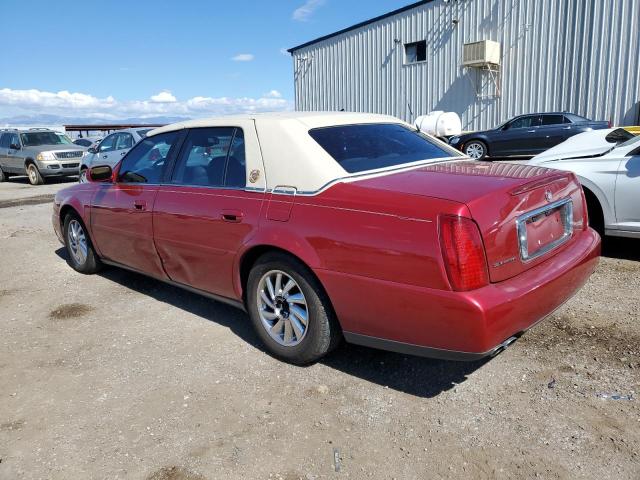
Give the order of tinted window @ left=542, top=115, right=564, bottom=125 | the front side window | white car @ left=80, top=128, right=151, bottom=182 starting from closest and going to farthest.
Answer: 1. the front side window
2. white car @ left=80, top=128, right=151, bottom=182
3. tinted window @ left=542, top=115, right=564, bottom=125

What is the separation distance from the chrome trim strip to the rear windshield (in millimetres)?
957

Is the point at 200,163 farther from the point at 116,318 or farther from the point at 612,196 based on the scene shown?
the point at 612,196

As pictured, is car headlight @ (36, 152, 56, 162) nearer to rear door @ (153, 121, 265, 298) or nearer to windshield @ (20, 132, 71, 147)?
windshield @ (20, 132, 71, 147)

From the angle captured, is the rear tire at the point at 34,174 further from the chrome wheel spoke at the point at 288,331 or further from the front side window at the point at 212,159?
the chrome wheel spoke at the point at 288,331

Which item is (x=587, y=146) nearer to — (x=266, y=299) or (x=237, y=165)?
(x=237, y=165)

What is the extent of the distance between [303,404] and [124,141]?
11869mm

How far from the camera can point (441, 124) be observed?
1892cm

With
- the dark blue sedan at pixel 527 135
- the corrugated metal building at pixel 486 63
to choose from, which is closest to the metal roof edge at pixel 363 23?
the corrugated metal building at pixel 486 63

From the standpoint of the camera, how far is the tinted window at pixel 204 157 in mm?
3816

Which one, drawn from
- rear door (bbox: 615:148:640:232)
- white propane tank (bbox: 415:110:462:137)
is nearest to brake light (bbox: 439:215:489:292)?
rear door (bbox: 615:148:640:232)

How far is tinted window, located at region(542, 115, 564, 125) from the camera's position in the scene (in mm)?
15141

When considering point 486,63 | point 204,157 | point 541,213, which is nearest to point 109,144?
point 204,157

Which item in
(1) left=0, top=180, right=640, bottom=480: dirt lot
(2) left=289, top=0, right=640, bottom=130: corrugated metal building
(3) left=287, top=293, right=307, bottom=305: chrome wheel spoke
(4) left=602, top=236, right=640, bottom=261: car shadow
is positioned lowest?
(1) left=0, top=180, right=640, bottom=480: dirt lot

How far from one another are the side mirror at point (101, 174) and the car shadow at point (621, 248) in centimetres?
504
